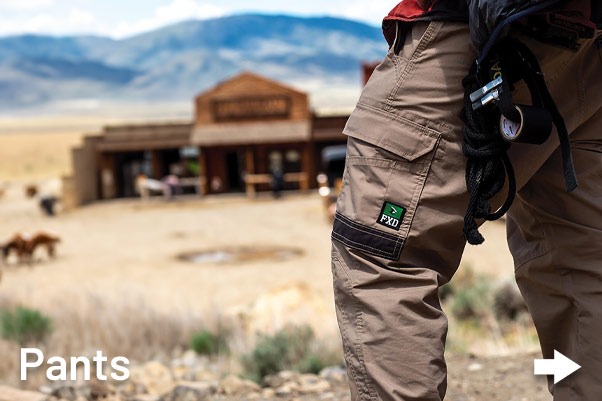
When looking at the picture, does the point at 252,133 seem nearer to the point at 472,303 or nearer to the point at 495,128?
the point at 472,303

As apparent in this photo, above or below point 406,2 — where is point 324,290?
below

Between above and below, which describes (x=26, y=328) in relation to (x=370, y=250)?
below

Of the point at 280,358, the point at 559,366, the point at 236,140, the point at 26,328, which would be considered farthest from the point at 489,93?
the point at 236,140

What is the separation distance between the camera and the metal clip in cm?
184

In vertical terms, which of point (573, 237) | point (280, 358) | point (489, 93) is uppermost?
point (489, 93)

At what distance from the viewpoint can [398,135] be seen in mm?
1881

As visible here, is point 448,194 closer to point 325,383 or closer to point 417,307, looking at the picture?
point 417,307

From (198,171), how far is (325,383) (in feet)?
90.9

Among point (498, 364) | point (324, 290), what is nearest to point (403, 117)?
point (498, 364)

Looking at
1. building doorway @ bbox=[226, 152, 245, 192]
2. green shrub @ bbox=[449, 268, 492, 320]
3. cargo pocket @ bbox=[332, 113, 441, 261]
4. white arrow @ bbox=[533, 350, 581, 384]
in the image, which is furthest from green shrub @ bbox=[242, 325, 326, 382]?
building doorway @ bbox=[226, 152, 245, 192]

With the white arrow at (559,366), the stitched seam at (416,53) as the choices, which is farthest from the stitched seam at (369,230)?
the white arrow at (559,366)

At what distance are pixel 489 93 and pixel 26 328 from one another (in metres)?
4.81

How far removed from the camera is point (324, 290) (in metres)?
12.3

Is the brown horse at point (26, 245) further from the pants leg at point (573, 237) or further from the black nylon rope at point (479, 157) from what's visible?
the black nylon rope at point (479, 157)
